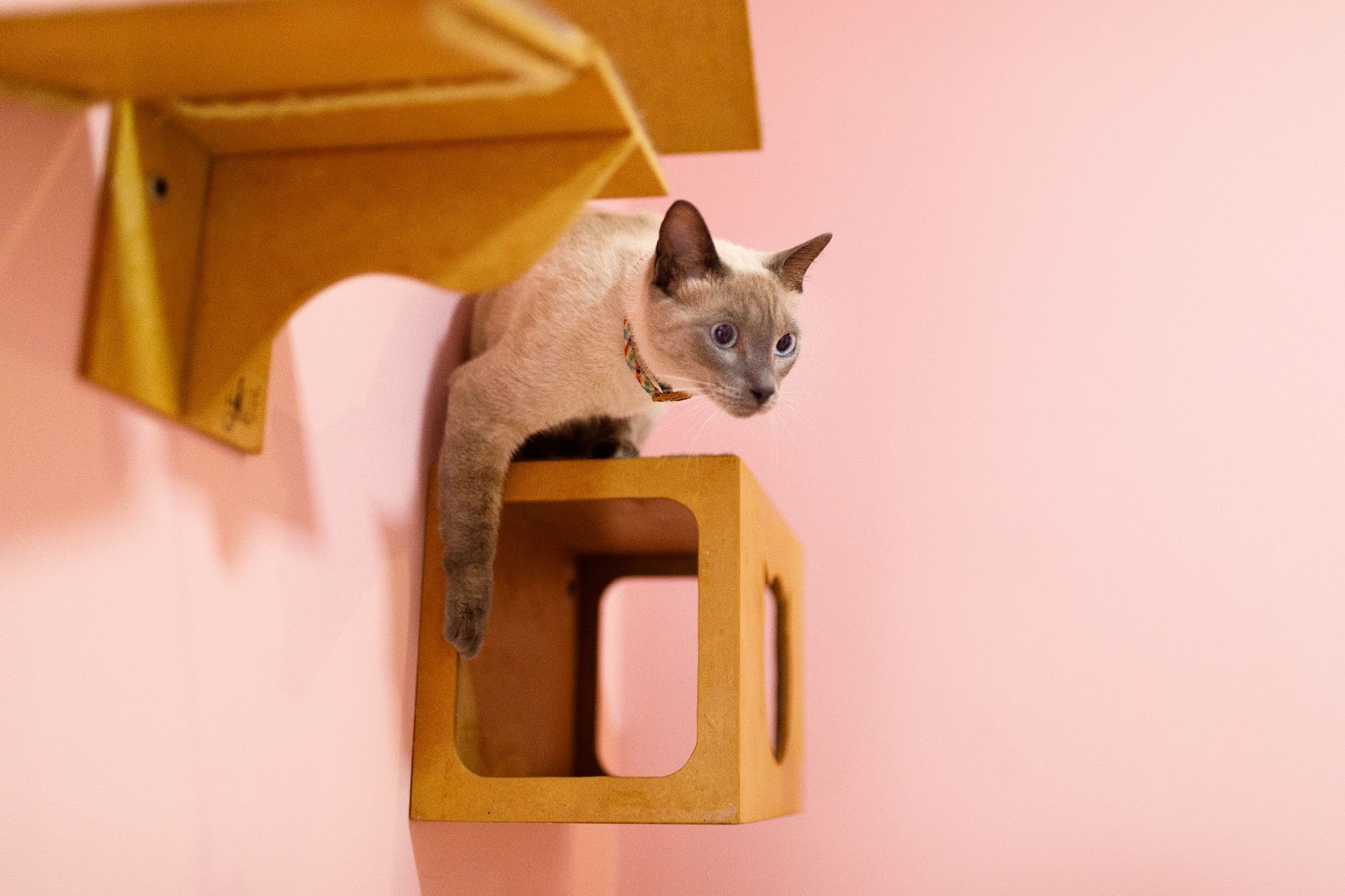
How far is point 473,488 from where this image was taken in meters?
1.12

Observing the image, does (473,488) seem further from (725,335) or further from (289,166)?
(289,166)

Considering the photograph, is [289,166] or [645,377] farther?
[645,377]

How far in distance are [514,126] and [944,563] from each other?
57.8 inches

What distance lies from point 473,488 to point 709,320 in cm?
31

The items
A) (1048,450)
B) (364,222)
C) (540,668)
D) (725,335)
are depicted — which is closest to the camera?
(364,222)

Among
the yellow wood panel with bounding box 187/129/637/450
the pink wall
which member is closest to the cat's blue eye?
the pink wall

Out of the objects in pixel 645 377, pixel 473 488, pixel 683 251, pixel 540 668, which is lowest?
pixel 540 668

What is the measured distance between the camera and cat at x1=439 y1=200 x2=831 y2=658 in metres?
1.12

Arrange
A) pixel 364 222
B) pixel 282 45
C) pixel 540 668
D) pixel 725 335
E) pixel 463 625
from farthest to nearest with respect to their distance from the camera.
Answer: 1. pixel 540 668
2. pixel 725 335
3. pixel 463 625
4. pixel 364 222
5. pixel 282 45

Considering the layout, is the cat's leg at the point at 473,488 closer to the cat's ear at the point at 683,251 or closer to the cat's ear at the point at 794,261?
the cat's ear at the point at 683,251

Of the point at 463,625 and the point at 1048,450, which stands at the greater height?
the point at 1048,450

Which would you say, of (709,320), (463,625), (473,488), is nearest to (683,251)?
(709,320)

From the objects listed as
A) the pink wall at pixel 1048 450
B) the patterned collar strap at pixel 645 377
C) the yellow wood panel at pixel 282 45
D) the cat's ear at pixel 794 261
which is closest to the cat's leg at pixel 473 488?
the patterned collar strap at pixel 645 377

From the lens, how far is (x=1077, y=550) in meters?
1.92
